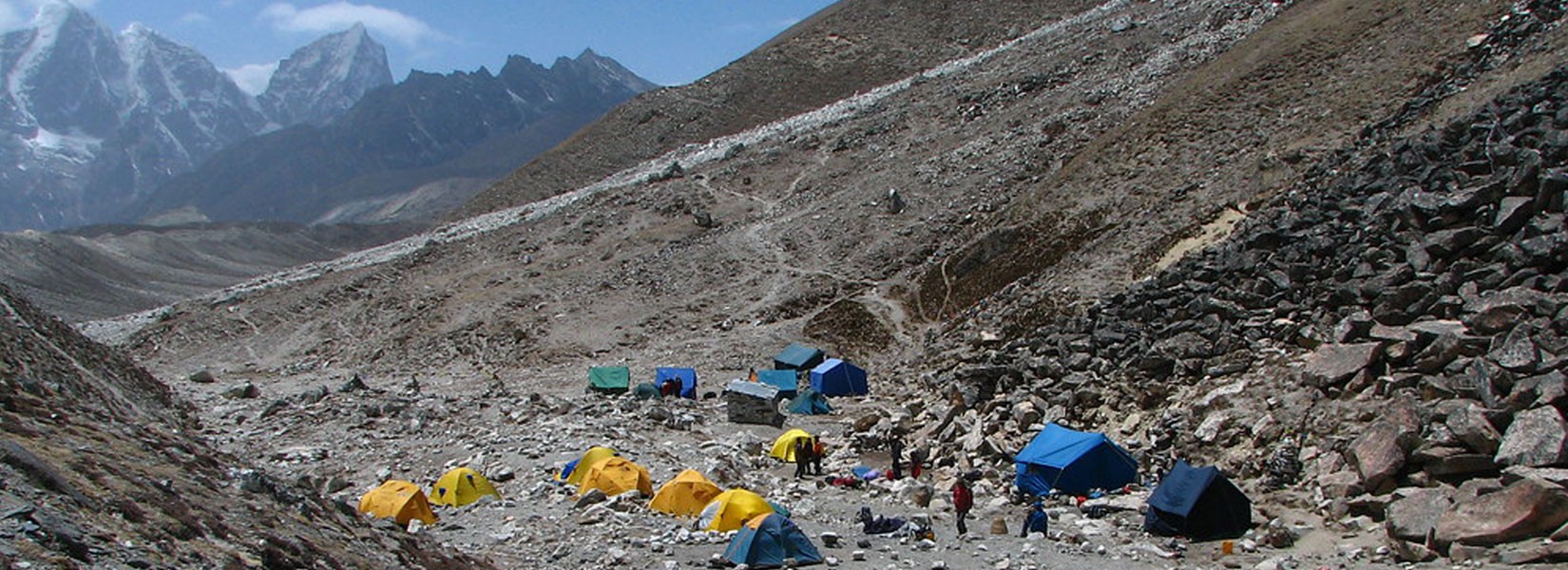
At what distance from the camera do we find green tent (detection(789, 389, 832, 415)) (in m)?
34.6

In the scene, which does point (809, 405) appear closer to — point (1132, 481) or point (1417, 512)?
point (1132, 481)

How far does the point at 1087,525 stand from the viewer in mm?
19750

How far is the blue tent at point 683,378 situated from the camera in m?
37.2

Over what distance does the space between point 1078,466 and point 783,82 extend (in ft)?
255

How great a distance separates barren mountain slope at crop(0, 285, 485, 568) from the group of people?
402 inches

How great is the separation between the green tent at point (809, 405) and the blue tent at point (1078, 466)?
12675 millimetres

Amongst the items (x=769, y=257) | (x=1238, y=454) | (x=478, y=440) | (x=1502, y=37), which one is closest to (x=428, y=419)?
(x=478, y=440)

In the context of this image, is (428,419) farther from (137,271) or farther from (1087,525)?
(137,271)

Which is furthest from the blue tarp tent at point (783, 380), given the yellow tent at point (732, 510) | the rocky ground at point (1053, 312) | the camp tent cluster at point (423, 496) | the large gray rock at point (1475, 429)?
the large gray rock at point (1475, 429)

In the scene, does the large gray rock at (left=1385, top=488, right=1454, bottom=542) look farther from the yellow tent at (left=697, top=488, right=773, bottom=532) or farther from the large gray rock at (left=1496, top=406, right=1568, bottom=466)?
Answer: the yellow tent at (left=697, top=488, right=773, bottom=532)

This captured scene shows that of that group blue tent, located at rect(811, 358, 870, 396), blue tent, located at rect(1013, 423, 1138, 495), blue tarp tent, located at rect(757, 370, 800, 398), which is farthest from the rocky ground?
blue tarp tent, located at rect(757, 370, 800, 398)

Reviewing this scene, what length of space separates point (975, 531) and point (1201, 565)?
4365 millimetres

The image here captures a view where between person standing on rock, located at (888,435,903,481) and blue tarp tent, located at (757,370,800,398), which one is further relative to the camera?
blue tarp tent, located at (757,370,800,398)

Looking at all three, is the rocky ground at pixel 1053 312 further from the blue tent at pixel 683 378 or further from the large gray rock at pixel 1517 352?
the blue tent at pixel 683 378
